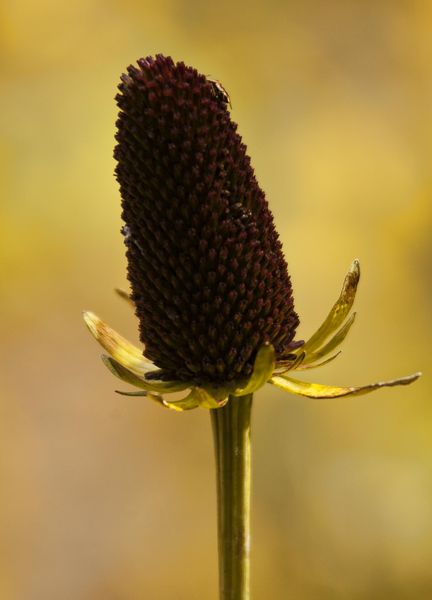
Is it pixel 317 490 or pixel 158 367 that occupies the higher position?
pixel 158 367

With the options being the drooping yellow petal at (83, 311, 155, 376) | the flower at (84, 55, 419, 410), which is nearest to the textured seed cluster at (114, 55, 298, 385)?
the flower at (84, 55, 419, 410)

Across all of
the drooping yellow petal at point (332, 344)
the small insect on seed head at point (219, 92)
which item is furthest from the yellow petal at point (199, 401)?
the small insect on seed head at point (219, 92)

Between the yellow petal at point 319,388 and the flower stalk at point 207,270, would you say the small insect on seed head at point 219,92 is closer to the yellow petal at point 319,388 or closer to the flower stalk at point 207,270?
the flower stalk at point 207,270

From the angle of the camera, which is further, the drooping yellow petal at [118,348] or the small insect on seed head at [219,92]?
the drooping yellow petal at [118,348]

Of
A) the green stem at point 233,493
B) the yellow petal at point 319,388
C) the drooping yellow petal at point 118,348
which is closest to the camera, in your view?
the yellow petal at point 319,388

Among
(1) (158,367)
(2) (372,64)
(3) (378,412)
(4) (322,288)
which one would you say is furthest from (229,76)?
(1) (158,367)

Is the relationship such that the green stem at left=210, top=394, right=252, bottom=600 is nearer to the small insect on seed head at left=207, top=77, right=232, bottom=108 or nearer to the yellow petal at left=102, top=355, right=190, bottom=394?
the yellow petal at left=102, top=355, right=190, bottom=394

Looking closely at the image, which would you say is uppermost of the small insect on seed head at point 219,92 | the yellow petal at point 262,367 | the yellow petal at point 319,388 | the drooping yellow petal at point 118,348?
the small insect on seed head at point 219,92

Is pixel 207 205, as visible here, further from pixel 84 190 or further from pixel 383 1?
pixel 383 1
